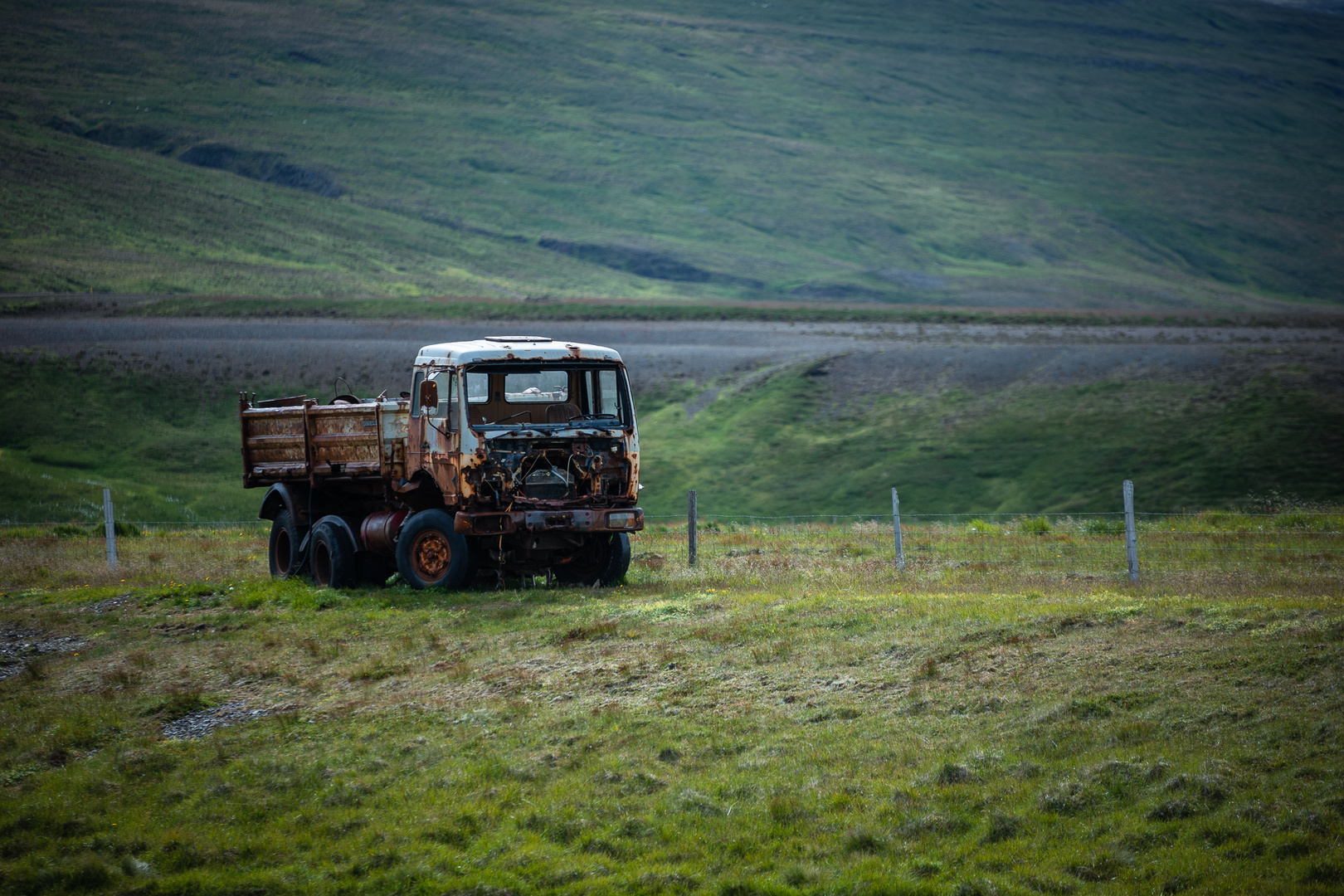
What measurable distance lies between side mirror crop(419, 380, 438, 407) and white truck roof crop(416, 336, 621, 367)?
51cm

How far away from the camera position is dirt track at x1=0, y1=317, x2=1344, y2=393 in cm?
5459

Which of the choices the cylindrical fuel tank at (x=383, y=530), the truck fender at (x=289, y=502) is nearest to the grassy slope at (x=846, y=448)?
the truck fender at (x=289, y=502)

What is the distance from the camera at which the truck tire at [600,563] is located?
18.9 metres

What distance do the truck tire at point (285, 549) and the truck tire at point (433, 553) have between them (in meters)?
3.16

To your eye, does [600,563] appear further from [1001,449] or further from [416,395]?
[1001,449]

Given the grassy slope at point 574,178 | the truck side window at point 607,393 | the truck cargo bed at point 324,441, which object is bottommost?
the truck cargo bed at point 324,441

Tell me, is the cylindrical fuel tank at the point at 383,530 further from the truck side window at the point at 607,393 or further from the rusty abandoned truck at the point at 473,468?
the truck side window at the point at 607,393

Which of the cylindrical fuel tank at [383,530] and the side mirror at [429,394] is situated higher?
the side mirror at [429,394]

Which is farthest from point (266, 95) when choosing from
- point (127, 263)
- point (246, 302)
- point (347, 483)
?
point (347, 483)

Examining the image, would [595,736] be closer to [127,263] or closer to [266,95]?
[127,263]

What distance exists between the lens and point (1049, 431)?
47.2 metres

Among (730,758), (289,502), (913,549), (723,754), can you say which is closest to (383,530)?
(289,502)

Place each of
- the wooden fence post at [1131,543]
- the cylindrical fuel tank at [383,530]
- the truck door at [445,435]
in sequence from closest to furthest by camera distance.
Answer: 1. the wooden fence post at [1131,543]
2. the truck door at [445,435]
3. the cylindrical fuel tank at [383,530]

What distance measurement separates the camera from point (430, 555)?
725 inches
